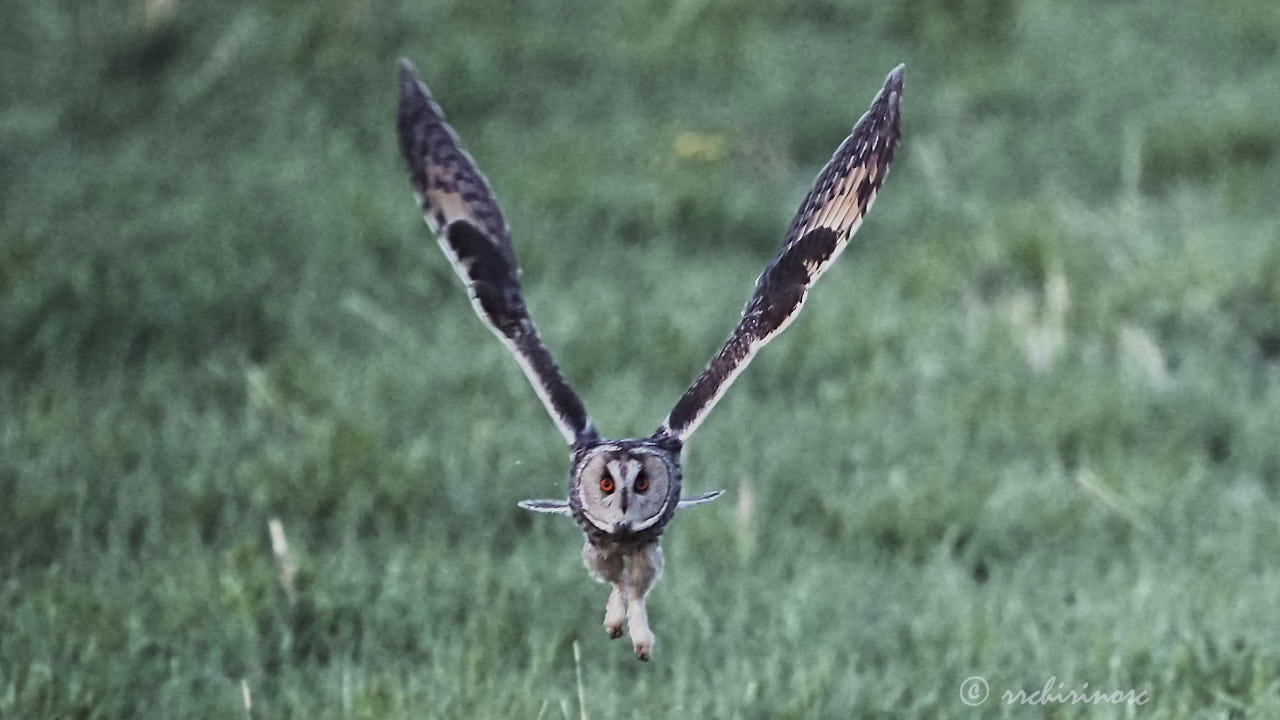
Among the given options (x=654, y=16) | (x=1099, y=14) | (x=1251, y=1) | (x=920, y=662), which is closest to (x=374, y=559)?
(x=920, y=662)

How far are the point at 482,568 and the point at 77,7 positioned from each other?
4709mm

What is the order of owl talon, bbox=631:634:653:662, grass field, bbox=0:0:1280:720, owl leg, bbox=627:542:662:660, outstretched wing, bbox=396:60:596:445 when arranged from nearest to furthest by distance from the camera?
owl talon, bbox=631:634:653:662, owl leg, bbox=627:542:662:660, outstretched wing, bbox=396:60:596:445, grass field, bbox=0:0:1280:720

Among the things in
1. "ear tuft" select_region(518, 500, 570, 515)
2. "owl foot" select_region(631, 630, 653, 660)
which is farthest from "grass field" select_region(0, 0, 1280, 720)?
"owl foot" select_region(631, 630, 653, 660)

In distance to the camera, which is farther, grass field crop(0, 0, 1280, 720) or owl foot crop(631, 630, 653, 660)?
grass field crop(0, 0, 1280, 720)

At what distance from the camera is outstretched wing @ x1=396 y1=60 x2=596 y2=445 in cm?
286

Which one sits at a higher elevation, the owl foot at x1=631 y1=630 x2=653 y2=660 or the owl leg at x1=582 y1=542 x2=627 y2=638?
the owl leg at x1=582 y1=542 x2=627 y2=638

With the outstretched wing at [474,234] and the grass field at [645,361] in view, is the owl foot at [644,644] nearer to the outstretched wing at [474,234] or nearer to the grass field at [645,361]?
the outstretched wing at [474,234]

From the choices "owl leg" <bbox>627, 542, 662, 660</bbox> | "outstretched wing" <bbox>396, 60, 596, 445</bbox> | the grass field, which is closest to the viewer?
"owl leg" <bbox>627, 542, 662, 660</bbox>

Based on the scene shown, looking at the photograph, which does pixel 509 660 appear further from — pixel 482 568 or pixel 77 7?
pixel 77 7

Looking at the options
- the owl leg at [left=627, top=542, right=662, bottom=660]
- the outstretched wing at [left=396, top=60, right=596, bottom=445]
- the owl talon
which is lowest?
the owl talon

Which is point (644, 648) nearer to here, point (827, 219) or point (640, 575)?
point (640, 575)

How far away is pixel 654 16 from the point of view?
8297 millimetres

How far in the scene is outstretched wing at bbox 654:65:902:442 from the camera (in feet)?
9.40

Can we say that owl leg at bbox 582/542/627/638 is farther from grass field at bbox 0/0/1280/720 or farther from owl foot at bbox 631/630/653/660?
grass field at bbox 0/0/1280/720
